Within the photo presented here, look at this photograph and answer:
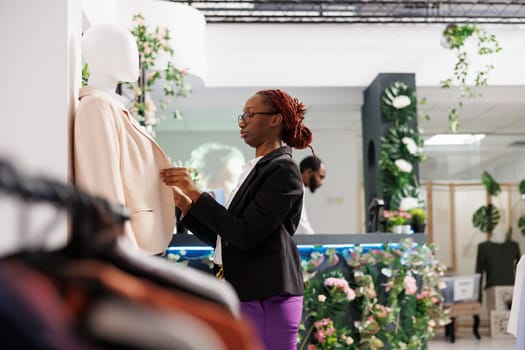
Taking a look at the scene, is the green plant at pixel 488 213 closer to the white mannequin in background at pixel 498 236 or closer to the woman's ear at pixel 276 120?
the white mannequin in background at pixel 498 236

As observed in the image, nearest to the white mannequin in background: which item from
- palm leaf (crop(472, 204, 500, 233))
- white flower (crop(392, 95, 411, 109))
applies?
palm leaf (crop(472, 204, 500, 233))

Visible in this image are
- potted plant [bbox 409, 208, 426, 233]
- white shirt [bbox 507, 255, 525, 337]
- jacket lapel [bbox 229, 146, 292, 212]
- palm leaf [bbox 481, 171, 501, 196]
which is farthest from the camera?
palm leaf [bbox 481, 171, 501, 196]

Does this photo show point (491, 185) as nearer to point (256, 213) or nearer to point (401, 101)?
point (401, 101)

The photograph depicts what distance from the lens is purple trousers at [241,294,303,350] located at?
250cm

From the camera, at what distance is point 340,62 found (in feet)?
27.2

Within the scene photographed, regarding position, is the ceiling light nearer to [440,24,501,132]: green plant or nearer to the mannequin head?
[440,24,501,132]: green plant

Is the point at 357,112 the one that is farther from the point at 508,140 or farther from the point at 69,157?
the point at 69,157

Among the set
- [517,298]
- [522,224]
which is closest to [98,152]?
[517,298]

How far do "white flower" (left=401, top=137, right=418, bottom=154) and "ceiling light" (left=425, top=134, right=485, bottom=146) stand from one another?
3937 millimetres

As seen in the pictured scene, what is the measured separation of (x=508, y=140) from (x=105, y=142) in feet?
34.2

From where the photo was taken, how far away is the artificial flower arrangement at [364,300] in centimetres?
505

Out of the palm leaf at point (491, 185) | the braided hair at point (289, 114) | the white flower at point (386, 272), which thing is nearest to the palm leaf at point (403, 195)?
the white flower at point (386, 272)

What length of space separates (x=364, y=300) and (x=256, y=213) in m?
2.82

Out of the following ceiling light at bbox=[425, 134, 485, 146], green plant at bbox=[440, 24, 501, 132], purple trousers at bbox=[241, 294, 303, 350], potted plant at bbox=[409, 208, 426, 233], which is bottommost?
purple trousers at bbox=[241, 294, 303, 350]
